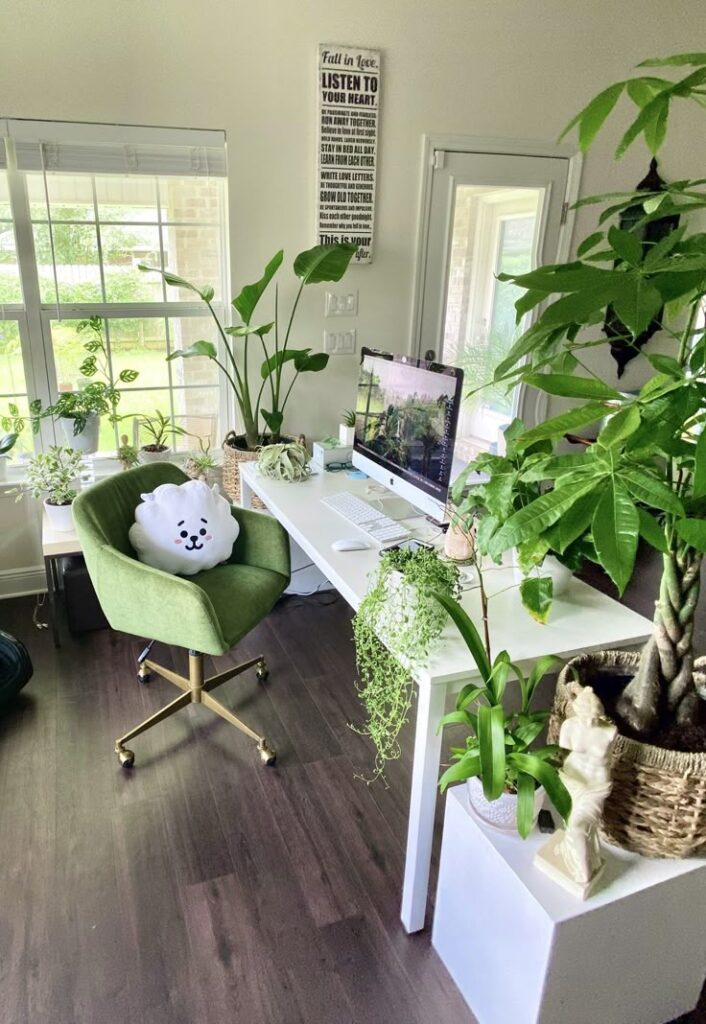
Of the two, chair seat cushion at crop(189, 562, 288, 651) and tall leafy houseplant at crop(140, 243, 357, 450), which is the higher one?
tall leafy houseplant at crop(140, 243, 357, 450)

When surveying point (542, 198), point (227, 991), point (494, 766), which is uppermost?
point (542, 198)

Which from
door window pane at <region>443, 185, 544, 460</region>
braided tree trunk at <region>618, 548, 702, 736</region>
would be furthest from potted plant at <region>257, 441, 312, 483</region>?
braided tree trunk at <region>618, 548, 702, 736</region>

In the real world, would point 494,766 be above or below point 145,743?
above

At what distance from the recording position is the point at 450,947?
155cm

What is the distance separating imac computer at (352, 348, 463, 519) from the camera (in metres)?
1.92

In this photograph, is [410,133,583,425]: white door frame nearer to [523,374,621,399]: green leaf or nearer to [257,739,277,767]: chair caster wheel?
[257,739,277,767]: chair caster wheel

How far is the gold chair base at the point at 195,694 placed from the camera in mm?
2186

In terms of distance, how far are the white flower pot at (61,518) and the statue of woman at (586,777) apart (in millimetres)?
2258

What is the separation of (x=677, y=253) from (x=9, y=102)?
262 cm

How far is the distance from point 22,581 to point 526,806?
2653 millimetres

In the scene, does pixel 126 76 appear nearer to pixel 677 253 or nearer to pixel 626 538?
pixel 677 253

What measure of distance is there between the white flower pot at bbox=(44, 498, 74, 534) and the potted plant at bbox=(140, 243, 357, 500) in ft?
2.15

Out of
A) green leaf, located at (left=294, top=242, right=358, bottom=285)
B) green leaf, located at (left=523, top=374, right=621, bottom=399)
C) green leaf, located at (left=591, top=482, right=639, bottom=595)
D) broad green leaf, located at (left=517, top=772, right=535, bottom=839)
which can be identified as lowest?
broad green leaf, located at (left=517, top=772, right=535, bottom=839)

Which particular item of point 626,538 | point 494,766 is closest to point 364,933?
point 494,766
